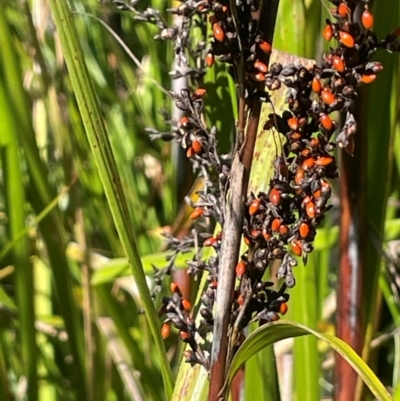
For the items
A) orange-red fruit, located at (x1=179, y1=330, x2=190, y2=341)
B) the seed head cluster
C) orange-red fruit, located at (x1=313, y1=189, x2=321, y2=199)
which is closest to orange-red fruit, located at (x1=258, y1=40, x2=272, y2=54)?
the seed head cluster

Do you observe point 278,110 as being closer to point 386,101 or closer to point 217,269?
point 217,269

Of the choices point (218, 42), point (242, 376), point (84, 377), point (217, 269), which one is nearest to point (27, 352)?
point (84, 377)

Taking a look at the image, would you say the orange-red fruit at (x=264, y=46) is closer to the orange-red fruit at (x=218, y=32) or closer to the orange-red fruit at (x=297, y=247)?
the orange-red fruit at (x=218, y=32)

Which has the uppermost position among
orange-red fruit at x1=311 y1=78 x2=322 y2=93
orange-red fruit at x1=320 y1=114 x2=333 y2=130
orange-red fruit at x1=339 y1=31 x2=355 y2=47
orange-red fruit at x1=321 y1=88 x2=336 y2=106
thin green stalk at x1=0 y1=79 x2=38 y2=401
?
orange-red fruit at x1=339 y1=31 x2=355 y2=47

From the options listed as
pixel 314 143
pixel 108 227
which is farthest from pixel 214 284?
pixel 108 227

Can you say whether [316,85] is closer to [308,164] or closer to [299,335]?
[308,164]

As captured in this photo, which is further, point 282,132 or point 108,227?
point 108,227

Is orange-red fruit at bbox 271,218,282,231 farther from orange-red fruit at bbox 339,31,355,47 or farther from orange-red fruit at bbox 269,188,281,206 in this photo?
orange-red fruit at bbox 339,31,355,47
